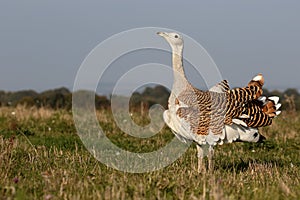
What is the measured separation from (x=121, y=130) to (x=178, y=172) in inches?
238

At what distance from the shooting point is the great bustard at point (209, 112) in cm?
735

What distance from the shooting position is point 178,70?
7738 millimetres

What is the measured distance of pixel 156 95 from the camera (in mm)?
32062

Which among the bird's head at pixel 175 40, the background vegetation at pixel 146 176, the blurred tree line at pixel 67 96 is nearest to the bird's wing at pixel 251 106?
the background vegetation at pixel 146 176

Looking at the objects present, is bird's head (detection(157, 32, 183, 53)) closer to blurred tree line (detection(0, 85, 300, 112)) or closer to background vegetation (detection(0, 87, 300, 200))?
background vegetation (detection(0, 87, 300, 200))

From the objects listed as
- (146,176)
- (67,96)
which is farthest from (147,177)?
(67,96)

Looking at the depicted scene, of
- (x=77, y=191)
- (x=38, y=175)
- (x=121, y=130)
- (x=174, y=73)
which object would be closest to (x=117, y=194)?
(x=77, y=191)

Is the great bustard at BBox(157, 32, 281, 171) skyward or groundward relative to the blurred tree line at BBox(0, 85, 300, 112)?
groundward

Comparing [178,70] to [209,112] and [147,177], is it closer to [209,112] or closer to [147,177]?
[209,112]

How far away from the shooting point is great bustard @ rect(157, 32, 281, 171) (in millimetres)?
7348

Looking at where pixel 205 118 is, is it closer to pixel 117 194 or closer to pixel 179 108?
pixel 179 108

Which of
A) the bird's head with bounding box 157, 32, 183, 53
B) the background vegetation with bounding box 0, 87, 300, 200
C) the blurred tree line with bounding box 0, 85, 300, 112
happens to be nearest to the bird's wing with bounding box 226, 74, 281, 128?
the background vegetation with bounding box 0, 87, 300, 200

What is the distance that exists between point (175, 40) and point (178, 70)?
1.35ft

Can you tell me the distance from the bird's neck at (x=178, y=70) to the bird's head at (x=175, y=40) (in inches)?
2.1
